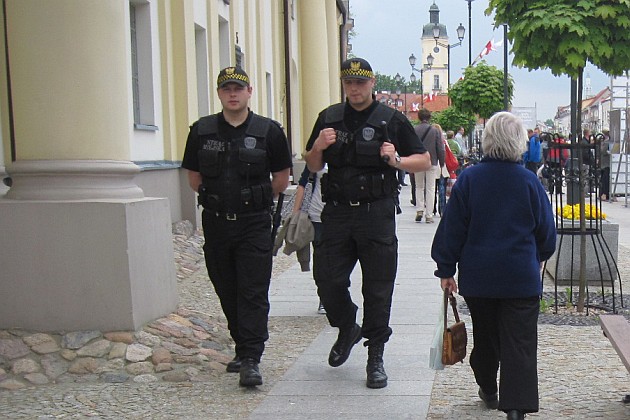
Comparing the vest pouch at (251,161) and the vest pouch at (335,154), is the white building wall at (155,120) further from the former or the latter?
the vest pouch at (335,154)

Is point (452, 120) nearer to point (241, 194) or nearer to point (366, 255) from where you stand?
point (366, 255)

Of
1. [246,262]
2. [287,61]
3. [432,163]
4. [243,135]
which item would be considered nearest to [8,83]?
[243,135]

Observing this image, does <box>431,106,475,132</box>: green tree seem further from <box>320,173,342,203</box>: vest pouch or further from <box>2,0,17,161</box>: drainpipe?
<box>320,173,342,203</box>: vest pouch

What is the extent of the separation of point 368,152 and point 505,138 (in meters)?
1.11

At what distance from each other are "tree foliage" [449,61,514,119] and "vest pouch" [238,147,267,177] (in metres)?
30.8

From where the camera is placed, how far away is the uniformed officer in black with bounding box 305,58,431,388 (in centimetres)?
595

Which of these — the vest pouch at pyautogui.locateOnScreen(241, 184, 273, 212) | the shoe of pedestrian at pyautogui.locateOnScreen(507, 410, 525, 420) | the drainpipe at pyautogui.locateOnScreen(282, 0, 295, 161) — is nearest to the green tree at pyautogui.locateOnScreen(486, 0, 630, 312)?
the vest pouch at pyautogui.locateOnScreen(241, 184, 273, 212)

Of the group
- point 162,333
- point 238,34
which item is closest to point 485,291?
point 162,333

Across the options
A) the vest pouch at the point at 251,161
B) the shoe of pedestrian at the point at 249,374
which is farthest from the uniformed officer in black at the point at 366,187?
the shoe of pedestrian at the point at 249,374

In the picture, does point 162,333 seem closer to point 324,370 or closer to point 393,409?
point 324,370

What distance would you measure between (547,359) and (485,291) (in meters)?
2.12

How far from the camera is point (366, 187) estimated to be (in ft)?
19.5

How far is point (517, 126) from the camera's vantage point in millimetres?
5078

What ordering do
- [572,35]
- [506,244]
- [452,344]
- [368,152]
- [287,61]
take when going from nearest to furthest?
[506,244], [452,344], [368,152], [572,35], [287,61]
